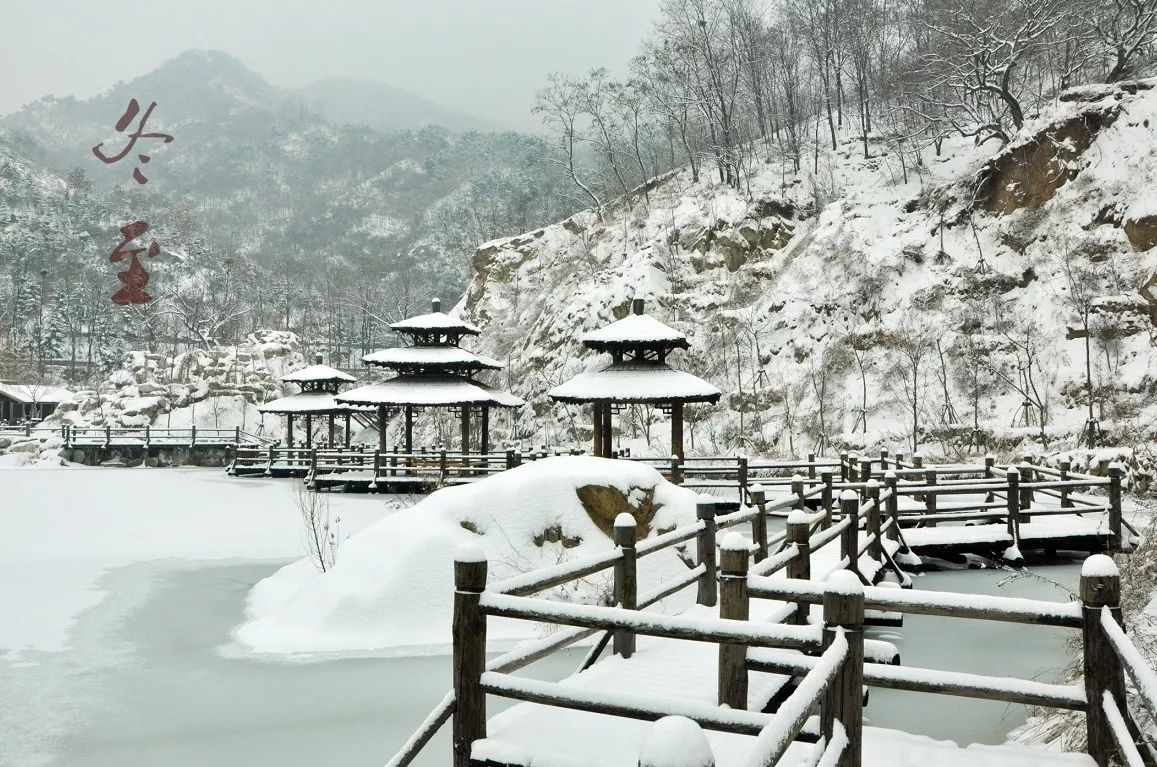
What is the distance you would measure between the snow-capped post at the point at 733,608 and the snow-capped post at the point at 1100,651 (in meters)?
1.72

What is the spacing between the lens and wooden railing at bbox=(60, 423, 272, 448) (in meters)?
40.4

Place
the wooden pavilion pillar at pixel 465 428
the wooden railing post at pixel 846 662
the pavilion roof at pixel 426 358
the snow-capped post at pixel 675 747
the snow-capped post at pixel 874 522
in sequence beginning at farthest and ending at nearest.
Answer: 1. the wooden pavilion pillar at pixel 465 428
2. the pavilion roof at pixel 426 358
3. the snow-capped post at pixel 874 522
4. the wooden railing post at pixel 846 662
5. the snow-capped post at pixel 675 747

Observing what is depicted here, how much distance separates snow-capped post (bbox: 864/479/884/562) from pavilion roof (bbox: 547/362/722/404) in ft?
33.6

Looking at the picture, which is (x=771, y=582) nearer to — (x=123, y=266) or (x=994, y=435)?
(x=994, y=435)

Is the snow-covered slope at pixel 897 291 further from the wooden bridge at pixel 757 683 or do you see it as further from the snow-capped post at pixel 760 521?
the wooden bridge at pixel 757 683

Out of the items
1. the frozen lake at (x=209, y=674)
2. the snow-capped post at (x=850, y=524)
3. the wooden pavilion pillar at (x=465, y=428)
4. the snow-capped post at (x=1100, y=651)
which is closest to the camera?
the snow-capped post at (x=1100, y=651)

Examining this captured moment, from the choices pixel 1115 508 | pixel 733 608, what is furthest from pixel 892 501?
pixel 733 608

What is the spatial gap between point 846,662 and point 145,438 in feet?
145

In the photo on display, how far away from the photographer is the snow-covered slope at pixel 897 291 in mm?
27625

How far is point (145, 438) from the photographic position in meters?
40.8

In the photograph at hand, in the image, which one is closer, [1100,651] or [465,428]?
[1100,651]

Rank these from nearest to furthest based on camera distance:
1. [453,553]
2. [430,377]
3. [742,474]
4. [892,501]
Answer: [453,553] → [892,501] → [742,474] → [430,377]

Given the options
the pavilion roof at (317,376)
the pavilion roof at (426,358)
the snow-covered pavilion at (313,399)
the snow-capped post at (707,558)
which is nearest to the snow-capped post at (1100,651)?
the snow-capped post at (707,558)

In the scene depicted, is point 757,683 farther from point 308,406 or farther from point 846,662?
point 308,406
